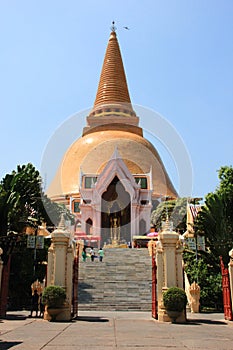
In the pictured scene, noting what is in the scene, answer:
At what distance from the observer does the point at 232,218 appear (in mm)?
16469

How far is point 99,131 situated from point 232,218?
3127 cm

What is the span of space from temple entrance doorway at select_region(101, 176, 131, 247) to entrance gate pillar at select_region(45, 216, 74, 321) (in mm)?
20803

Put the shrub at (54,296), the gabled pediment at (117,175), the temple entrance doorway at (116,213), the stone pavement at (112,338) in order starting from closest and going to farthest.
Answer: the stone pavement at (112,338), the shrub at (54,296), the temple entrance doorway at (116,213), the gabled pediment at (117,175)

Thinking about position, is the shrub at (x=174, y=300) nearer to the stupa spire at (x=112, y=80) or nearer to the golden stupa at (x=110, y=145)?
the golden stupa at (x=110, y=145)

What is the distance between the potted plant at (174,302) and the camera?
448 inches

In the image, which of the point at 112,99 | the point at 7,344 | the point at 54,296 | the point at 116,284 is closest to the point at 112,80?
the point at 112,99

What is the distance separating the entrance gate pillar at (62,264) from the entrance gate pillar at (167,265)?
2.71 m

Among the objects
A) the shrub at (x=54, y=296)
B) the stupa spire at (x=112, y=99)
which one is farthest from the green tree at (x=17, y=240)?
the stupa spire at (x=112, y=99)

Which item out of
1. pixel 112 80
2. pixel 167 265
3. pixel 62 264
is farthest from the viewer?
pixel 112 80

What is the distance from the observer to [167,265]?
12125 millimetres

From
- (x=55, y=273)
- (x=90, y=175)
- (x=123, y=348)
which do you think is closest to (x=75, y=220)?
(x=90, y=175)

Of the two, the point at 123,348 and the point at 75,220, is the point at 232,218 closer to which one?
the point at 123,348

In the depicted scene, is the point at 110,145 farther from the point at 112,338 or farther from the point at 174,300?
the point at 112,338

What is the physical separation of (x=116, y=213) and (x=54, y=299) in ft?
77.0
